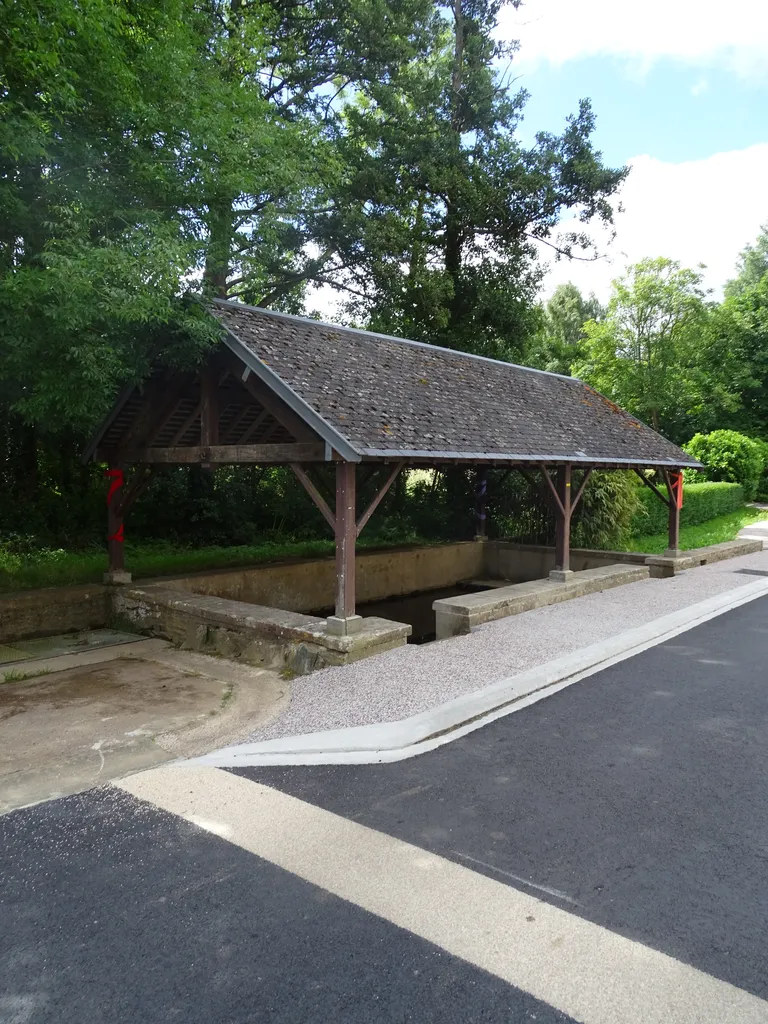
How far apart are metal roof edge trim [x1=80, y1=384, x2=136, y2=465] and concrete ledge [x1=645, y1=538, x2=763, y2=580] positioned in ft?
32.7

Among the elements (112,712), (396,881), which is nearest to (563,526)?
(112,712)

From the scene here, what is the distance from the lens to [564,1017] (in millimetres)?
2498

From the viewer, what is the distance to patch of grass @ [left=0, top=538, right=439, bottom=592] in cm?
1083

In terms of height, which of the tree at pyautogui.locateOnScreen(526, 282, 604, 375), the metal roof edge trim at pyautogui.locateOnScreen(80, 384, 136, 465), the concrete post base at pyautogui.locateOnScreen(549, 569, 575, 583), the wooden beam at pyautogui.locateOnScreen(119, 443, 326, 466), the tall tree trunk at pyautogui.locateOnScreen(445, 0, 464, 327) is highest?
the tree at pyautogui.locateOnScreen(526, 282, 604, 375)

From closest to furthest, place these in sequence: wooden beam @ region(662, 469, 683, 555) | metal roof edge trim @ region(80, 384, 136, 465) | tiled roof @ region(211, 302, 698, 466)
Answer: tiled roof @ region(211, 302, 698, 466) → metal roof edge trim @ region(80, 384, 136, 465) → wooden beam @ region(662, 469, 683, 555)

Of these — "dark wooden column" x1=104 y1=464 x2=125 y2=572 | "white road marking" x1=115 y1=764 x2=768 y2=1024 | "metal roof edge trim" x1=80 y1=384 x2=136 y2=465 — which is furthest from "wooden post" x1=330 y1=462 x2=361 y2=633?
"dark wooden column" x1=104 y1=464 x2=125 y2=572

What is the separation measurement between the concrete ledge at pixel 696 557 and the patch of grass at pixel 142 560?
517cm

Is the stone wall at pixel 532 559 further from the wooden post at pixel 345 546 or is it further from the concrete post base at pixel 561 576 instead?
the wooden post at pixel 345 546

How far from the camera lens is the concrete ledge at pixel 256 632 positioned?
24.2ft

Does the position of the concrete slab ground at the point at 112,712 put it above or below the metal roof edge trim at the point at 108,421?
below

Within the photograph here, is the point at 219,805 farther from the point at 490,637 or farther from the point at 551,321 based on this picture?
the point at 551,321

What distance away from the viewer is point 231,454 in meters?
8.67

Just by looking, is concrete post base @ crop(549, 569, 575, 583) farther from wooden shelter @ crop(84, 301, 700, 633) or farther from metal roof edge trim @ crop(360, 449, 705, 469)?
metal roof edge trim @ crop(360, 449, 705, 469)

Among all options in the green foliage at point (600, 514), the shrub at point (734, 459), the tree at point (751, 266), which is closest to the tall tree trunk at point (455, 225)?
the green foliage at point (600, 514)
